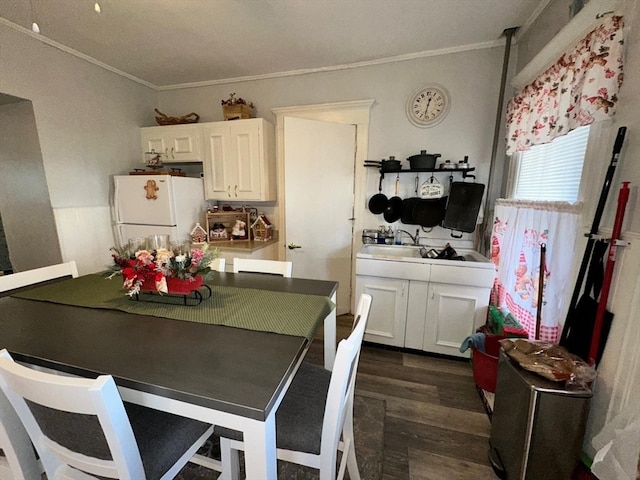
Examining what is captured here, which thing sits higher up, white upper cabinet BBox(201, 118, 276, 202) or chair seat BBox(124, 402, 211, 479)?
white upper cabinet BBox(201, 118, 276, 202)

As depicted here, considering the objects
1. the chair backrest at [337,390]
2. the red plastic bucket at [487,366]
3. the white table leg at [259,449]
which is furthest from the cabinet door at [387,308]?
the white table leg at [259,449]

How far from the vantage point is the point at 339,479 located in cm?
112

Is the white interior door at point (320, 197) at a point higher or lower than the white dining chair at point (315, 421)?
higher

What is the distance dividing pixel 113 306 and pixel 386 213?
7.43 feet

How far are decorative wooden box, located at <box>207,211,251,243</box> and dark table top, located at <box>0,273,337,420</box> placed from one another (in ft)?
5.85

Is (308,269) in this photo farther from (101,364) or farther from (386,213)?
(101,364)

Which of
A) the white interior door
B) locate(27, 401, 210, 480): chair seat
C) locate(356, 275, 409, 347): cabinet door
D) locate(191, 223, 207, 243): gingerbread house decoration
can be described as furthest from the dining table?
locate(191, 223, 207, 243): gingerbread house decoration

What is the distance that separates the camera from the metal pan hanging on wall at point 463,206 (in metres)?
2.33

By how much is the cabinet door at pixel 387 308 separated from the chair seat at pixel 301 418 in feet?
3.89

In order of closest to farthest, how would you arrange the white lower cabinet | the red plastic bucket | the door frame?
the red plastic bucket → the white lower cabinet → the door frame

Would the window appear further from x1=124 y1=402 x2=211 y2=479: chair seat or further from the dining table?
x1=124 y1=402 x2=211 y2=479: chair seat

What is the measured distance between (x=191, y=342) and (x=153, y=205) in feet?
7.37

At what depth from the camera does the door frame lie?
2.70 meters

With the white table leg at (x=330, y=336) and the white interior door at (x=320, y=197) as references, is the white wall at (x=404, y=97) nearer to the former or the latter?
the white interior door at (x=320, y=197)
